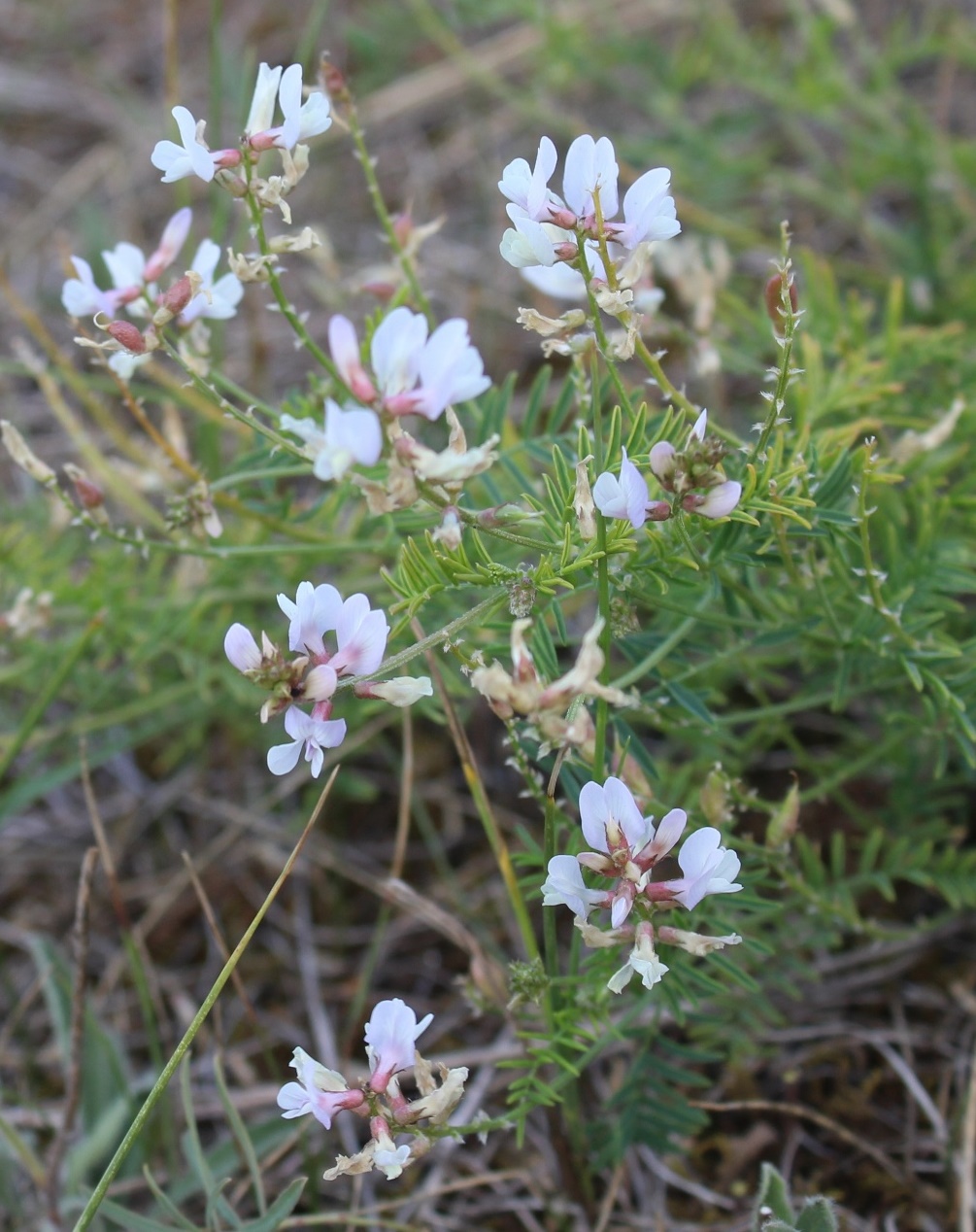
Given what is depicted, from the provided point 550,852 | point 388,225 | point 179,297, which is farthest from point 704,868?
point 388,225

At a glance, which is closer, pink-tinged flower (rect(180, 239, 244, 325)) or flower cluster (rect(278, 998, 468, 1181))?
flower cluster (rect(278, 998, 468, 1181))

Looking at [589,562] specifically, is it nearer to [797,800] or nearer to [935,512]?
[797,800]

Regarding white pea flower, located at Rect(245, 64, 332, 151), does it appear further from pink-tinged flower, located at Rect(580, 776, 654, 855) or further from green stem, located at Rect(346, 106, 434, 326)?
pink-tinged flower, located at Rect(580, 776, 654, 855)

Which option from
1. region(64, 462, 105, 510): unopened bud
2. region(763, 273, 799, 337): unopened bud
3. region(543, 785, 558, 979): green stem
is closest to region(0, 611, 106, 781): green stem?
region(64, 462, 105, 510): unopened bud

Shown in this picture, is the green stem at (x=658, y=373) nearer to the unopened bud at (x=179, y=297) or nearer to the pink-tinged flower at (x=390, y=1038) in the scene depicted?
the unopened bud at (x=179, y=297)

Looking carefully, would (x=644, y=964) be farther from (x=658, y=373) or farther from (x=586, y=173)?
(x=586, y=173)

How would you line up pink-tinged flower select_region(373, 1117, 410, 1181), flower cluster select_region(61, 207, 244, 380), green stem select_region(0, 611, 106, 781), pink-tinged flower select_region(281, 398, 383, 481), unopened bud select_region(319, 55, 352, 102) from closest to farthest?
pink-tinged flower select_region(281, 398, 383, 481)
pink-tinged flower select_region(373, 1117, 410, 1181)
flower cluster select_region(61, 207, 244, 380)
unopened bud select_region(319, 55, 352, 102)
green stem select_region(0, 611, 106, 781)

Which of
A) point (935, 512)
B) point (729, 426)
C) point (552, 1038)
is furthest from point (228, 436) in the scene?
point (552, 1038)
